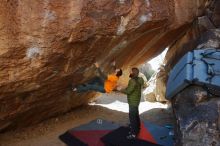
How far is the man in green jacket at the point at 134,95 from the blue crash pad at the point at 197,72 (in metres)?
0.74

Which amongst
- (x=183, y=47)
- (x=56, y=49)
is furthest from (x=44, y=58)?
(x=183, y=47)

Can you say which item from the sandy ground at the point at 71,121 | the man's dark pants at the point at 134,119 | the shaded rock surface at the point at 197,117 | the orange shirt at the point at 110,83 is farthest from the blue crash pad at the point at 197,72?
the sandy ground at the point at 71,121

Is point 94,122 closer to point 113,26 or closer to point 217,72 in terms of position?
point 113,26

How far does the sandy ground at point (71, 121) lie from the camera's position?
9758 mm

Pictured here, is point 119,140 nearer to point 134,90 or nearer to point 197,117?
point 134,90

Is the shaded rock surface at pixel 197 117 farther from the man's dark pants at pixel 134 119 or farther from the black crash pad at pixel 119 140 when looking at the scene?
the black crash pad at pixel 119 140

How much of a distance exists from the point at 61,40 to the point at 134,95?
93.6 inches

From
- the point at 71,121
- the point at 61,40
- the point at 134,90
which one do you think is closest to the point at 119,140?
the point at 134,90

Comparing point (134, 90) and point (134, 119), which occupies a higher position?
point (134, 90)

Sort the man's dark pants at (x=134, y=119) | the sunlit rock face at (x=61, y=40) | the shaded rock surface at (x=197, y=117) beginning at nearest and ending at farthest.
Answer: the shaded rock surface at (x=197, y=117) → the sunlit rock face at (x=61, y=40) → the man's dark pants at (x=134, y=119)

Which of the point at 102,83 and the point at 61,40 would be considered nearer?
the point at 61,40

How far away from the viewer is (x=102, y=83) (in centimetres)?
994

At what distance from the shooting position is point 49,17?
795 centimetres

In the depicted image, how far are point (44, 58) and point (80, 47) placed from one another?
90cm
